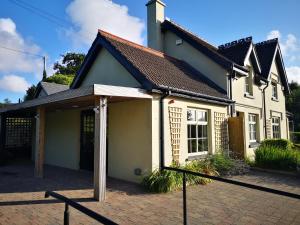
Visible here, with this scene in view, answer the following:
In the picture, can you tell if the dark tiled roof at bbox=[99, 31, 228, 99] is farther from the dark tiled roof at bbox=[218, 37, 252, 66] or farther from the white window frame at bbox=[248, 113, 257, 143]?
the white window frame at bbox=[248, 113, 257, 143]

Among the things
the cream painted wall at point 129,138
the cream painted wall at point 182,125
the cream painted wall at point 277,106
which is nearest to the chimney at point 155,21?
the cream painted wall at point 182,125

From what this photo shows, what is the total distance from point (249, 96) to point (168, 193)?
9.41 metres

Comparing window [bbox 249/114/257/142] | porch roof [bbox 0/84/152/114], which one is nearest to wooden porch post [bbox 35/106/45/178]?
porch roof [bbox 0/84/152/114]

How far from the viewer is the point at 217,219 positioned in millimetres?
5035

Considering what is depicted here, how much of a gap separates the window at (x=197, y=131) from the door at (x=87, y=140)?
12.8ft

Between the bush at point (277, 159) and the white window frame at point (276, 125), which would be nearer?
the bush at point (277, 159)

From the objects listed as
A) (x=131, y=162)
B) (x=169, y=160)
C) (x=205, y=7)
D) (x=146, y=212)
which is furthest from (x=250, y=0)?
(x=146, y=212)

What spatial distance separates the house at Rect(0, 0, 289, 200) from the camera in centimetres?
771

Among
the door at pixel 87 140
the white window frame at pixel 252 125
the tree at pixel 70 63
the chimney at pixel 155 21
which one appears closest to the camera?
the door at pixel 87 140

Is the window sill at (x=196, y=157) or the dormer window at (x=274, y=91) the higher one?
the dormer window at (x=274, y=91)

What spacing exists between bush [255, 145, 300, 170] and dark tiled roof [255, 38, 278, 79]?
23.1 feet

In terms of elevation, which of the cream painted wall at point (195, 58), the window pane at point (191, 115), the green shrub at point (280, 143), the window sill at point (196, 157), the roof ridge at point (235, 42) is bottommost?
the window sill at point (196, 157)

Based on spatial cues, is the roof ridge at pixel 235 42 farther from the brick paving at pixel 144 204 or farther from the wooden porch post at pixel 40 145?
the wooden porch post at pixel 40 145

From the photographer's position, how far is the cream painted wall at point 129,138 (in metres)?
7.80
